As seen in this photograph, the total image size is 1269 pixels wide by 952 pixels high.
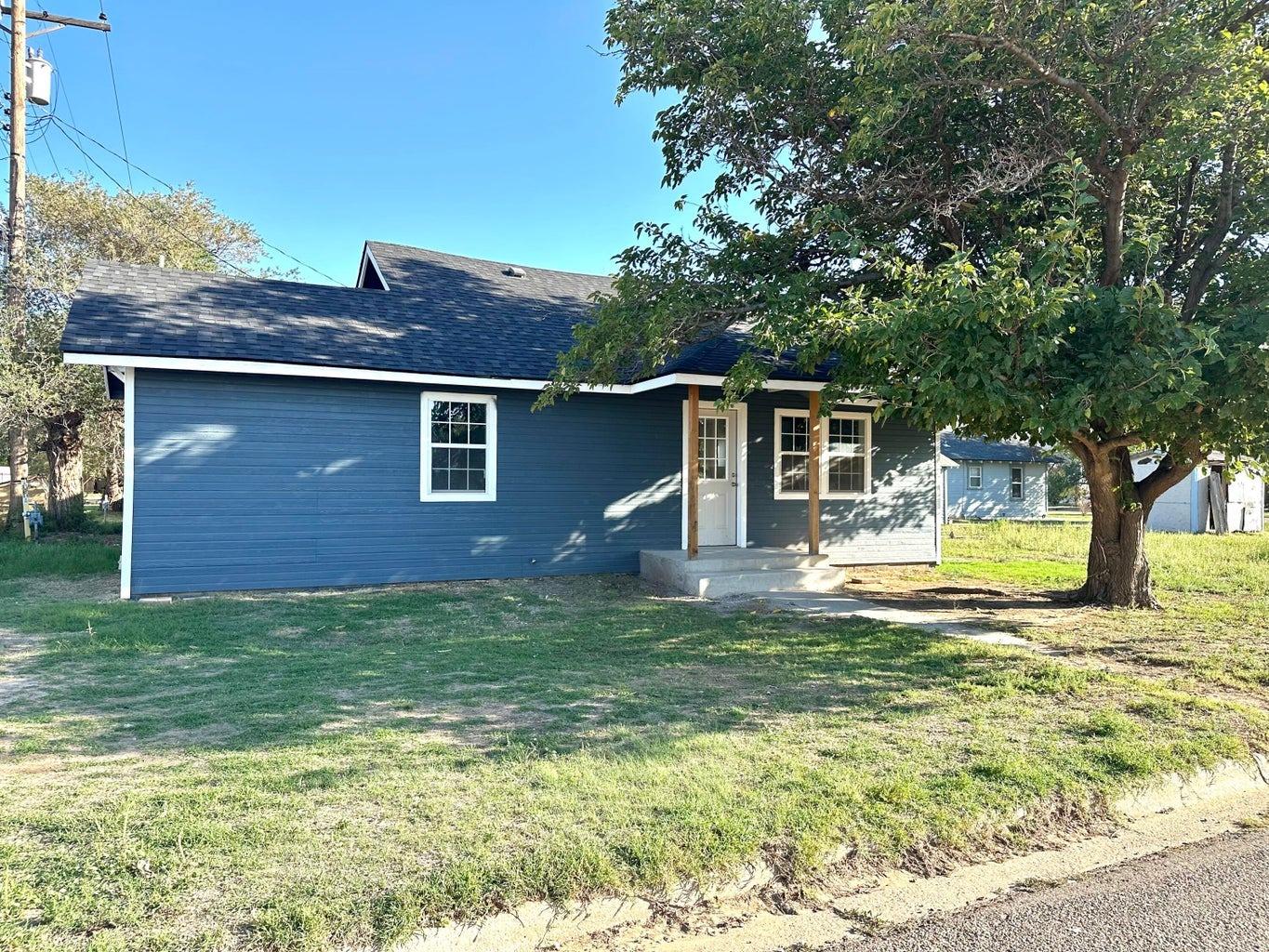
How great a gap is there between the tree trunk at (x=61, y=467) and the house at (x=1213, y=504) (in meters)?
A: 26.5

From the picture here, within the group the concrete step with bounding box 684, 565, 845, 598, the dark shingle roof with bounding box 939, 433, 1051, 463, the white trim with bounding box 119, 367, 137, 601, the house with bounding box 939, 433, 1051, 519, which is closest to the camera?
the white trim with bounding box 119, 367, 137, 601

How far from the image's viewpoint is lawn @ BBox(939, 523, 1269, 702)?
6.78 metres

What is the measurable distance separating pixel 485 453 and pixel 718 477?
3.58 meters

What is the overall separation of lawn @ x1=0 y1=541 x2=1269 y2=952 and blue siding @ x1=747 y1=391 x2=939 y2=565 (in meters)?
5.21

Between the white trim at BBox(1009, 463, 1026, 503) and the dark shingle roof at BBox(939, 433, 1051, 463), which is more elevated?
the dark shingle roof at BBox(939, 433, 1051, 463)

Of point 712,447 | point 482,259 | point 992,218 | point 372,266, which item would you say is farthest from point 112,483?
point 992,218

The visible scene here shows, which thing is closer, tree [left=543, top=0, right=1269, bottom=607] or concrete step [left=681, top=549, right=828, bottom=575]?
tree [left=543, top=0, right=1269, bottom=607]

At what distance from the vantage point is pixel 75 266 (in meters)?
18.7

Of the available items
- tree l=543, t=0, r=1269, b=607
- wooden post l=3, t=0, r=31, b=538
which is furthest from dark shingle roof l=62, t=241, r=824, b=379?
wooden post l=3, t=0, r=31, b=538

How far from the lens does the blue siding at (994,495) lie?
3086 centimetres

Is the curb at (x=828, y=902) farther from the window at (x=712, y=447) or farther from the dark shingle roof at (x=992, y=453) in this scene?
→ the dark shingle roof at (x=992, y=453)

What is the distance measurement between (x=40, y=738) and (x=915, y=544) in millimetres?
12553

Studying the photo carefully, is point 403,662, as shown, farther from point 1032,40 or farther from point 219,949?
point 1032,40

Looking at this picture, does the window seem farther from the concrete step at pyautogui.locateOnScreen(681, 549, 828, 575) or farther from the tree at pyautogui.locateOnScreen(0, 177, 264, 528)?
the tree at pyautogui.locateOnScreen(0, 177, 264, 528)
